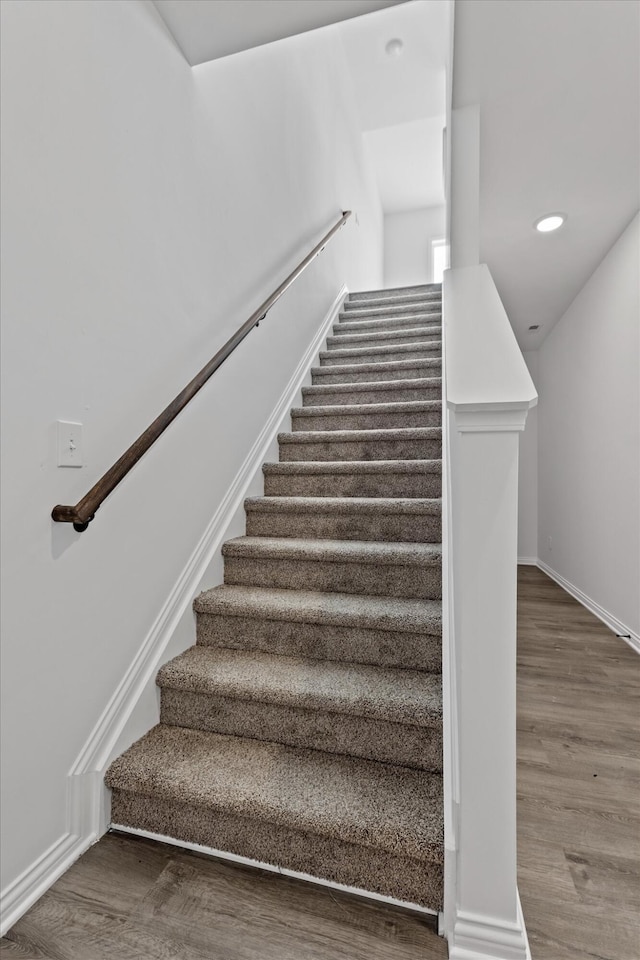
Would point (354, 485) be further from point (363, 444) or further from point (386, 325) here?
point (386, 325)

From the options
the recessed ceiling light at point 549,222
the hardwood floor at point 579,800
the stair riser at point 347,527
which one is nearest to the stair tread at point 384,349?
the recessed ceiling light at point 549,222

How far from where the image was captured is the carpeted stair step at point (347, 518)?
1976mm

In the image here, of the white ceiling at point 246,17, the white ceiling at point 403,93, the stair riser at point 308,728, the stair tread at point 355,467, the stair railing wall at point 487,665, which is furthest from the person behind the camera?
the white ceiling at point 403,93

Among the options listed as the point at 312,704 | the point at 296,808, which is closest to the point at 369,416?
the point at 312,704

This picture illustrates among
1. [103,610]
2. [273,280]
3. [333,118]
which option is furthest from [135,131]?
[333,118]

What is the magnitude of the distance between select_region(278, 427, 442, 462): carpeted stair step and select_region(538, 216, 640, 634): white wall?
4.32 feet

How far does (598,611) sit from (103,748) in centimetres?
320

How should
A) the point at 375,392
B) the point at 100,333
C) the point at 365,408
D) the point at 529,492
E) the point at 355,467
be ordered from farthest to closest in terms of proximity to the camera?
1. the point at 529,492
2. the point at 375,392
3. the point at 365,408
4. the point at 355,467
5. the point at 100,333

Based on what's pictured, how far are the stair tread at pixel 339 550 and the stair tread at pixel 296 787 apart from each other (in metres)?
0.67

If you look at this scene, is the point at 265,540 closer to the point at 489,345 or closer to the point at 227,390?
the point at 227,390

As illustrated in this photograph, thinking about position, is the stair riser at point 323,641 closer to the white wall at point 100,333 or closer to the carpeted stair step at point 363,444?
the white wall at point 100,333

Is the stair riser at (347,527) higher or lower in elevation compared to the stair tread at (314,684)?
higher

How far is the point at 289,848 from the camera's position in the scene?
1153mm

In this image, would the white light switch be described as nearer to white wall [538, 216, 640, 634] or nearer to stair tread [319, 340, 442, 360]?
stair tread [319, 340, 442, 360]
